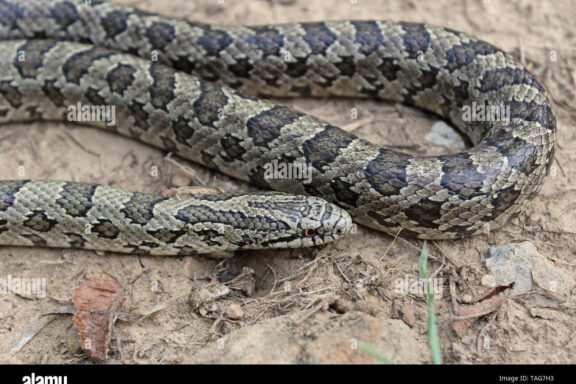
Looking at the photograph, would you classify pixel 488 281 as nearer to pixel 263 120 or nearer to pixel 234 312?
pixel 234 312

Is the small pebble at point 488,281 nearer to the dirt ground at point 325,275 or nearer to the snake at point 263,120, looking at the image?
the dirt ground at point 325,275

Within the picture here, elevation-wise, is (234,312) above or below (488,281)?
below

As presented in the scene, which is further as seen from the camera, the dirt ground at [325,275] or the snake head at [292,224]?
the snake head at [292,224]

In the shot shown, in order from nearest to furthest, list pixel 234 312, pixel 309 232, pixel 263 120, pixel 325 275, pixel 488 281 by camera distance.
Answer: pixel 234 312, pixel 488 281, pixel 325 275, pixel 309 232, pixel 263 120

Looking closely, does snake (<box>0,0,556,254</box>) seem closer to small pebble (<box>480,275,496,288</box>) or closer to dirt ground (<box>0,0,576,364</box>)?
dirt ground (<box>0,0,576,364</box>)

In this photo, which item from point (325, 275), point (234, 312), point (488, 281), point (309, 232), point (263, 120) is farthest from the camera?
point (263, 120)

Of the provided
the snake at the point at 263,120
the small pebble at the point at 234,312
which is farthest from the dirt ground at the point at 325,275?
the snake at the point at 263,120

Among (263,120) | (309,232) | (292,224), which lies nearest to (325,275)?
(309,232)
